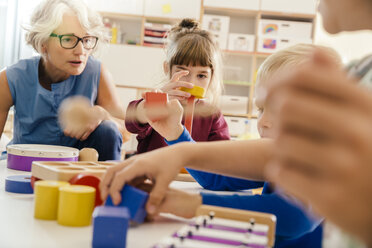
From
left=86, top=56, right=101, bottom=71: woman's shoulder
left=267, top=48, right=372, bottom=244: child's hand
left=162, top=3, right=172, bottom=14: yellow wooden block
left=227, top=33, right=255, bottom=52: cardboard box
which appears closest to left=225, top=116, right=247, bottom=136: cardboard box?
left=227, top=33, right=255, bottom=52: cardboard box

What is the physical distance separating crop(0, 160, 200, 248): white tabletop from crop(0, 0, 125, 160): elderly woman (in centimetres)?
87

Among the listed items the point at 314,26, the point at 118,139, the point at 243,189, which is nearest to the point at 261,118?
the point at 243,189

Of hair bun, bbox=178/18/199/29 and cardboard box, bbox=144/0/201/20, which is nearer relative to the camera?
hair bun, bbox=178/18/199/29

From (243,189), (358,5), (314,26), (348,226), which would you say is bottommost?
(243,189)

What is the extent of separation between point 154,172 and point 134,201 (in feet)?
0.18

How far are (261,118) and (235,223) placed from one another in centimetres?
59

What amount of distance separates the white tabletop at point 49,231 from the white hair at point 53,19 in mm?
1058

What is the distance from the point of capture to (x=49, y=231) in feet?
1.98

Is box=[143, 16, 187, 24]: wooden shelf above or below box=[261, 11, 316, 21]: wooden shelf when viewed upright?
below

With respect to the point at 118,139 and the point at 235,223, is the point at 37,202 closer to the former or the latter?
the point at 235,223

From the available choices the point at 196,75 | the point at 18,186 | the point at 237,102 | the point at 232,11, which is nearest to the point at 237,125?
the point at 237,102

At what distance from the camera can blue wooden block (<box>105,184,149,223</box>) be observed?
62cm

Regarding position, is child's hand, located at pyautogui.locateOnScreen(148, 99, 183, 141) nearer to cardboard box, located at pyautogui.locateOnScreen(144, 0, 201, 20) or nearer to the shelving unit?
the shelving unit

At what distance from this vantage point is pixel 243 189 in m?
1.11
